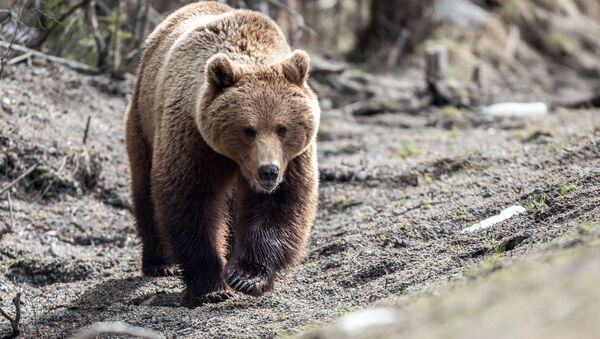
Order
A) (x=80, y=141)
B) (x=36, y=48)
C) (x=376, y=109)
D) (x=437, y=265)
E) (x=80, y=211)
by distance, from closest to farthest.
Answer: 1. (x=437, y=265)
2. (x=80, y=211)
3. (x=80, y=141)
4. (x=36, y=48)
5. (x=376, y=109)

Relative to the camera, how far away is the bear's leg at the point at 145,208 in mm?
7121

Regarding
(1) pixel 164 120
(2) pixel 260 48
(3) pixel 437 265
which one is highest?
(2) pixel 260 48

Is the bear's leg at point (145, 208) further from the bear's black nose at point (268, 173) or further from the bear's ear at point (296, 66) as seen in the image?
the bear's black nose at point (268, 173)

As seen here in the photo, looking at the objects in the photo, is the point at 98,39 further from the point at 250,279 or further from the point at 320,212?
the point at 250,279

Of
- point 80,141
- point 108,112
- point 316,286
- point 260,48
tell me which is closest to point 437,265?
point 316,286

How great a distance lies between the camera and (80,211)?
8.38 metres

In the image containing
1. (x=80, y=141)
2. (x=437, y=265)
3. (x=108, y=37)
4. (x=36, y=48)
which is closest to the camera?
(x=437, y=265)

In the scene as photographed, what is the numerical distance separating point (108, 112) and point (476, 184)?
4417mm

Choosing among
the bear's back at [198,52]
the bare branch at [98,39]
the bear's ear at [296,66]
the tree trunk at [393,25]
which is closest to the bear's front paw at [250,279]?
the bear's back at [198,52]

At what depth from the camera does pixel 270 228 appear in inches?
238

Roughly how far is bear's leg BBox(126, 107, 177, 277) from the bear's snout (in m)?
1.80

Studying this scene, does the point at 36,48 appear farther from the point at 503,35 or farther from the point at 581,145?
the point at 503,35

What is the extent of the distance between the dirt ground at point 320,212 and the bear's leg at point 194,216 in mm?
229

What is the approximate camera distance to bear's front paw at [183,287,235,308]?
19.8 ft
